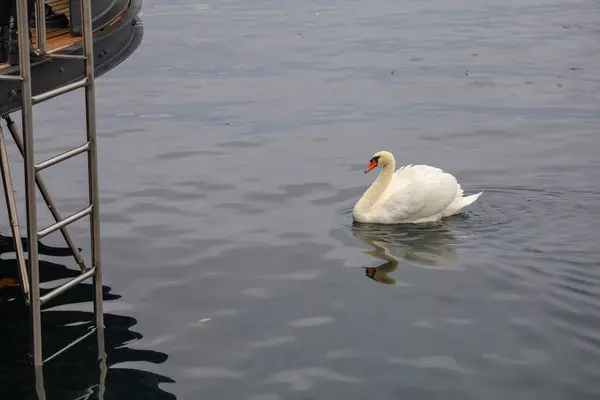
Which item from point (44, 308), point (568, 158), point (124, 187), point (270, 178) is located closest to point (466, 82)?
point (568, 158)

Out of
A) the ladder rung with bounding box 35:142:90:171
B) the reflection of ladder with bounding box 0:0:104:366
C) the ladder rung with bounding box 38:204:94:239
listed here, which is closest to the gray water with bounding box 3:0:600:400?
the reflection of ladder with bounding box 0:0:104:366

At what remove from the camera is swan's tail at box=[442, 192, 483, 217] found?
12.8 meters

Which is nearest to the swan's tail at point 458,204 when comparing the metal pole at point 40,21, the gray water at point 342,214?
the gray water at point 342,214

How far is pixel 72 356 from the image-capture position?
922 cm

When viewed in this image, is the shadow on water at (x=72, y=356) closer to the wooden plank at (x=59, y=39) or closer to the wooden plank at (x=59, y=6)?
the wooden plank at (x=59, y=39)

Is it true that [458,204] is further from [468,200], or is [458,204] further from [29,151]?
[29,151]

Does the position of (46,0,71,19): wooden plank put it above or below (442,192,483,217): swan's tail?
above

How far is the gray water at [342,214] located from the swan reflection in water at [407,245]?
0.04m

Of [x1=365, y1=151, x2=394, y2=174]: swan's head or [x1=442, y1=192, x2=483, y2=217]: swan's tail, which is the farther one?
[x1=365, y1=151, x2=394, y2=174]: swan's head

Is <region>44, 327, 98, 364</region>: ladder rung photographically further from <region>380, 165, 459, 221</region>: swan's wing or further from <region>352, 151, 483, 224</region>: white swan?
<region>380, 165, 459, 221</region>: swan's wing

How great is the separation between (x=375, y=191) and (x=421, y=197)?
2.04 feet

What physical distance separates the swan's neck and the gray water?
35 centimetres

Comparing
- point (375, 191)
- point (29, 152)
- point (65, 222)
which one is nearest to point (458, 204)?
point (375, 191)

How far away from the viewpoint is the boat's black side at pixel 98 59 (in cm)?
909
